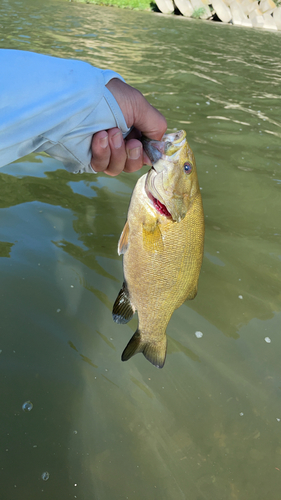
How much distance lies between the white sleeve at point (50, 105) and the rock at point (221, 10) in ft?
114

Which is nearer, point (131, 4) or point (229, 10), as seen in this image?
point (229, 10)

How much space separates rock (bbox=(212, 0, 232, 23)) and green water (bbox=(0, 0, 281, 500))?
31277 millimetres

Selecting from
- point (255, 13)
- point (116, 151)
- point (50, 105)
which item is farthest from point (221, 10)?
point (50, 105)

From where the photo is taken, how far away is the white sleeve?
1619 mm

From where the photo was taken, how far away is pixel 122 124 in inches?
84.7

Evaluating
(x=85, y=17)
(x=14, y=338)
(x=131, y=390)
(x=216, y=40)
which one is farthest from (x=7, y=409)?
(x=85, y=17)

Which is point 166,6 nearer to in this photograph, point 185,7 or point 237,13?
point 185,7

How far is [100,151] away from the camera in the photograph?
7.16ft

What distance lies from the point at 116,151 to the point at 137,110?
265 mm

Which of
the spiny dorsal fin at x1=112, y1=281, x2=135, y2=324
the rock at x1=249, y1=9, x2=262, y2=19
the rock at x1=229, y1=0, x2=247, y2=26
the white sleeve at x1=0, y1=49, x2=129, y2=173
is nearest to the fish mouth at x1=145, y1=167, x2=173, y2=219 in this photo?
the white sleeve at x1=0, y1=49, x2=129, y2=173

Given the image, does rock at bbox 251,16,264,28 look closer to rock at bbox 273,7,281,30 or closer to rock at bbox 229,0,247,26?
rock at bbox 229,0,247,26

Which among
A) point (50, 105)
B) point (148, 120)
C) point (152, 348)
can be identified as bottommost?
point (152, 348)

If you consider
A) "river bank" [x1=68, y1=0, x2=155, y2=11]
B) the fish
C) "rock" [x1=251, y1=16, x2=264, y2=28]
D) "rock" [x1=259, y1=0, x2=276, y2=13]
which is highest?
"rock" [x1=259, y1=0, x2=276, y2=13]

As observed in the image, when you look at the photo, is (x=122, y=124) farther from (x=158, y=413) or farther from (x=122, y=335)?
(x=158, y=413)
